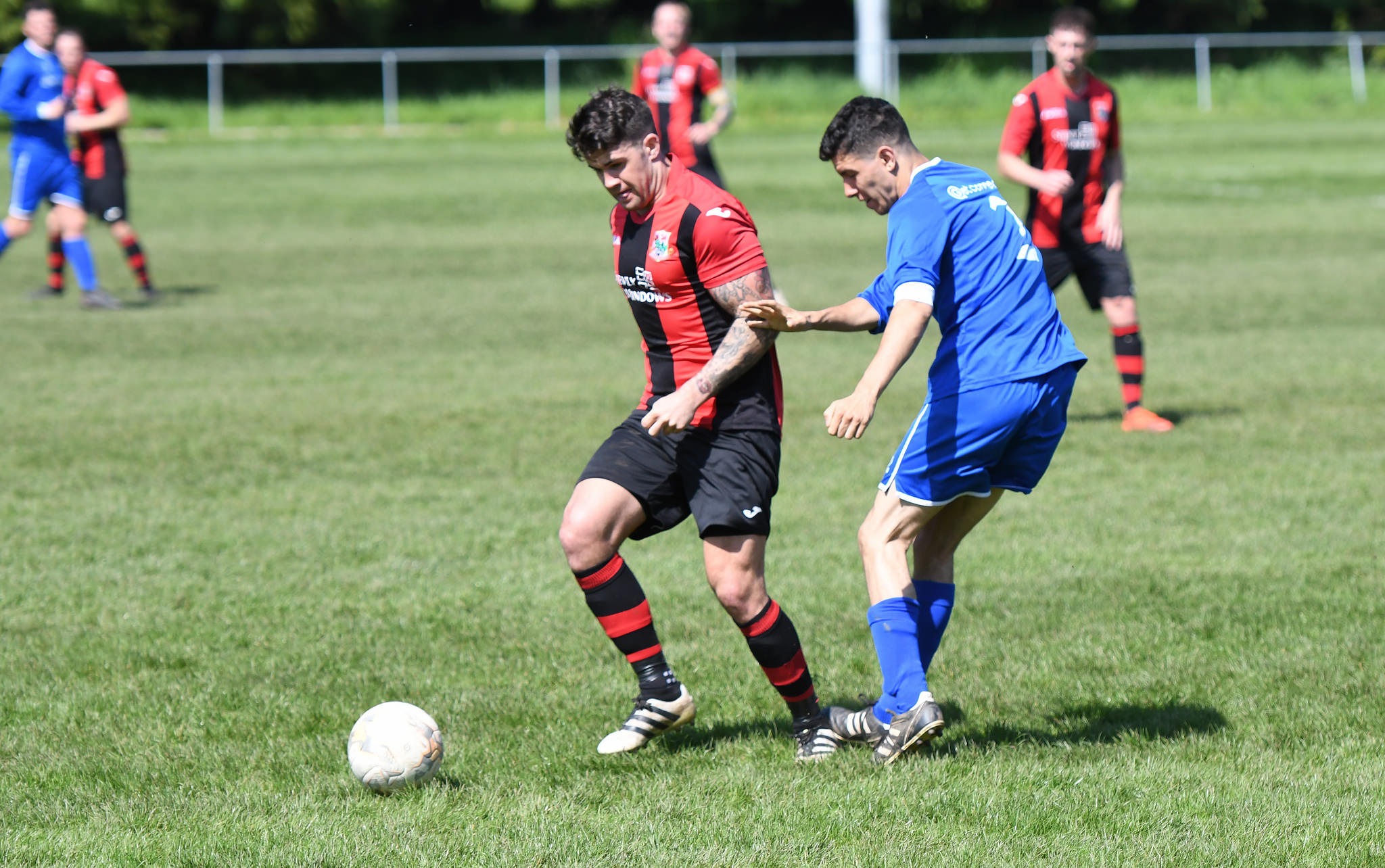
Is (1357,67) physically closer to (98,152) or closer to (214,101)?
(214,101)

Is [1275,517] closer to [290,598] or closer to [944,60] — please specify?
[290,598]

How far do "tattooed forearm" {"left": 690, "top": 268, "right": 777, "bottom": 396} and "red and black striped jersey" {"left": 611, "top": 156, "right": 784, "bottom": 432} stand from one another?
0.14ft

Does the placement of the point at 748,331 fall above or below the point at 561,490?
above

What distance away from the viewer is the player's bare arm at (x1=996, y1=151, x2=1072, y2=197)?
342 inches

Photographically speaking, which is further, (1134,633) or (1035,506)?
(1035,506)

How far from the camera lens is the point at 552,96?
39.6 metres

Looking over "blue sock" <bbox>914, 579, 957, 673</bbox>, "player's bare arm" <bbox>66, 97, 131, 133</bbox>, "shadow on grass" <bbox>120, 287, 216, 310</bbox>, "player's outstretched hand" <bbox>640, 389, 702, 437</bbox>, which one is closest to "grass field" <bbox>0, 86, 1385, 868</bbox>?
"blue sock" <bbox>914, 579, 957, 673</bbox>

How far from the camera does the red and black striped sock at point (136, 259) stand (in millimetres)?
14797

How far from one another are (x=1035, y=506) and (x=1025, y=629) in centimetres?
193

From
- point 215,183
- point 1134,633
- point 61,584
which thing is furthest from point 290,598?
point 215,183

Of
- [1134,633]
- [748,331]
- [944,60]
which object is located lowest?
[1134,633]

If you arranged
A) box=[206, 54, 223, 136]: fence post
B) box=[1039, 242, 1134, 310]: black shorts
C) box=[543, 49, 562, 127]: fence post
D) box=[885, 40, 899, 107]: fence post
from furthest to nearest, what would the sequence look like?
box=[885, 40, 899, 107]: fence post → box=[543, 49, 562, 127]: fence post → box=[206, 54, 223, 136]: fence post → box=[1039, 242, 1134, 310]: black shorts

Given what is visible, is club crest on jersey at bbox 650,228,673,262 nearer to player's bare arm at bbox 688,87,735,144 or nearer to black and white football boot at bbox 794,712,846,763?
black and white football boot at bbox 794,712,846,763

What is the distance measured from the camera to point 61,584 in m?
6.48
